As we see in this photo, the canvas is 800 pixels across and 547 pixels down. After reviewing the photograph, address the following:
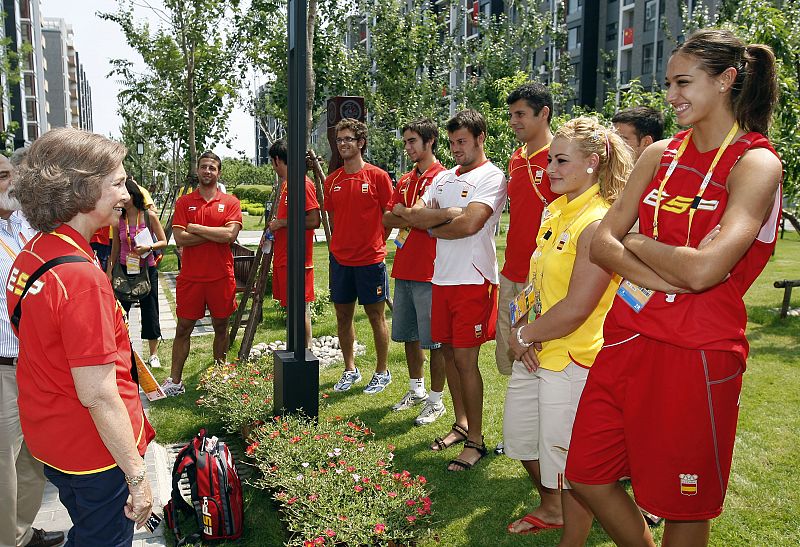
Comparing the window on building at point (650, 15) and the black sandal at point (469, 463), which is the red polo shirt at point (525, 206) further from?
the window on building at point (650, 15)

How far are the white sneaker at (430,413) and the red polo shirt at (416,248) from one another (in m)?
1.12

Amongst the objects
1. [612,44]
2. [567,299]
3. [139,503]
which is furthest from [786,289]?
[612,44]

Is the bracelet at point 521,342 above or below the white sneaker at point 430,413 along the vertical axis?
above

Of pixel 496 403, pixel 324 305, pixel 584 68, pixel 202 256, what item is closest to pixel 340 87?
pixel 324 305

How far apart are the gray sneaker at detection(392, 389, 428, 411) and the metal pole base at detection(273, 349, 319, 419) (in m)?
1.53

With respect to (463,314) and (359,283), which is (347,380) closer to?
(359,283)

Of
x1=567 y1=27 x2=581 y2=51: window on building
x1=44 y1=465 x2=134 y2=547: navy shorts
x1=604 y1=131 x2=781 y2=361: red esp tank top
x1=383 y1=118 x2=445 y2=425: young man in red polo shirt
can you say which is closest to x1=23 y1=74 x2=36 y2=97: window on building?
x1=567 y1=27 x2=581 y2=51: window on building

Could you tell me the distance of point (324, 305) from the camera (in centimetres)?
934

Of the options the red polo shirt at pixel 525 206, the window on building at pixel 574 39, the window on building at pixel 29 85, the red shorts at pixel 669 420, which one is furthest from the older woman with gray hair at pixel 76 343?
the window on building at pixel 29 85

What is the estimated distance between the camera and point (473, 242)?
468 cm

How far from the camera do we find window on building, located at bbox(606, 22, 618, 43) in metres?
46.1

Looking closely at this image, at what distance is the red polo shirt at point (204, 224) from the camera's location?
6172 mm

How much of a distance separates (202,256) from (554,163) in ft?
13.2

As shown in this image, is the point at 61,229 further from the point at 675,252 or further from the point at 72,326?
the point at 675,252
